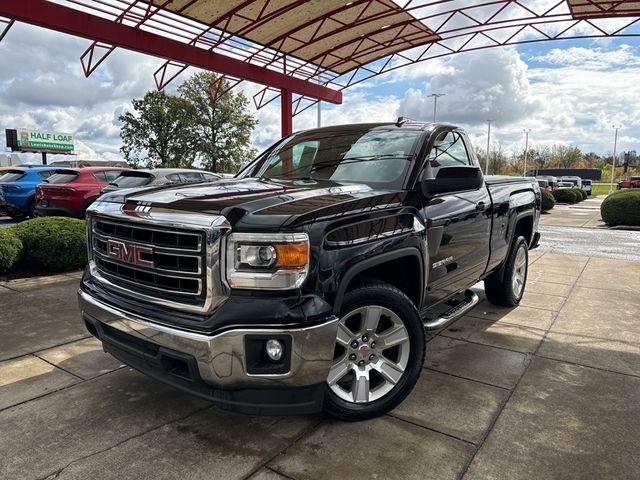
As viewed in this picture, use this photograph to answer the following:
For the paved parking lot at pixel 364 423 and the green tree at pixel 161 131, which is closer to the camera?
the paved parking lot at pixel 364 423

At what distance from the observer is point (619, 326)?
4988mm

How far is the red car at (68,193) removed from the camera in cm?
1105

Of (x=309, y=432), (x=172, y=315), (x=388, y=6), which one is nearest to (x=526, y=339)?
(x=309, y=432)

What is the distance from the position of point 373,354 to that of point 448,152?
6.82 ft

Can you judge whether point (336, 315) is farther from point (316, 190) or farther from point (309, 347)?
point (316, 190)

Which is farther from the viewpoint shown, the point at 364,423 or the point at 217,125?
the point at 217,125

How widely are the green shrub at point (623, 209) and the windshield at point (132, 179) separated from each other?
14.6 meters

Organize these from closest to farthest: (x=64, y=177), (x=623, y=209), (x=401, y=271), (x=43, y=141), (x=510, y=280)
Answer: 1. (x=401, y=271)
2. (x=510, y=280)
3. (x=64, y=177)
4. (x=623, y=209)
5. (x=43, y=141)

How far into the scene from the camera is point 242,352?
2352 mm

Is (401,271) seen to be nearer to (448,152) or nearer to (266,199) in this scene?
(266,199)

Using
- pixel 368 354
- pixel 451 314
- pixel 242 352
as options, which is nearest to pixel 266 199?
pixel 242 352

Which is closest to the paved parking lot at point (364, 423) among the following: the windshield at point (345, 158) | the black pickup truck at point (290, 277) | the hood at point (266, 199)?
the black pickup truck at point (290, 277)

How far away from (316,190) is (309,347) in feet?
3.66

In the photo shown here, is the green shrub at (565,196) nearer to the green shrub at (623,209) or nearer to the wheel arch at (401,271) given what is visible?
the green shrub at (623,209)
